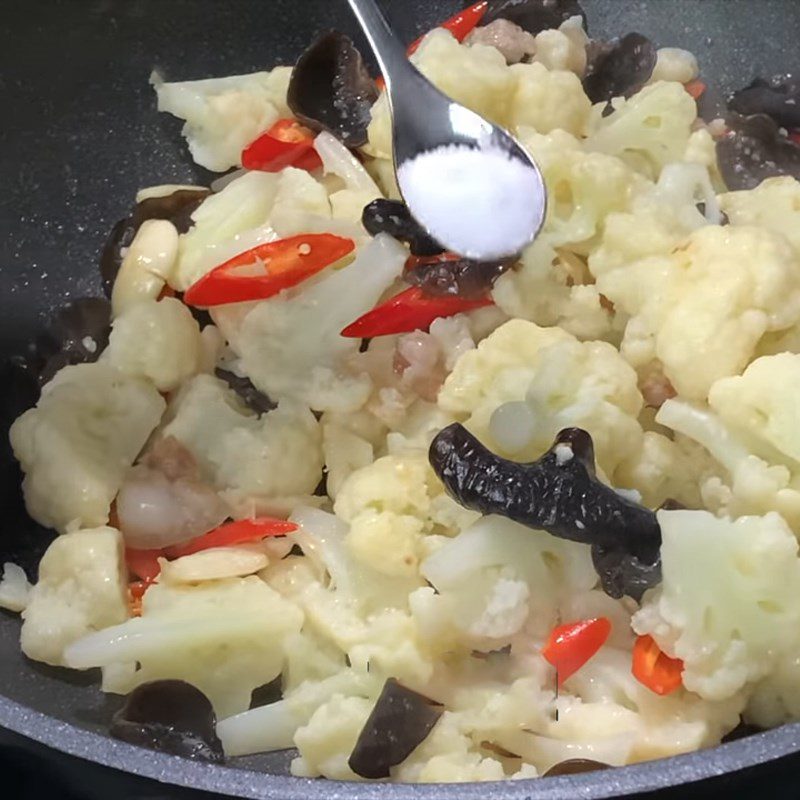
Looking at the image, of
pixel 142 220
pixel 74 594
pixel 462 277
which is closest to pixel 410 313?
pixel 462 277

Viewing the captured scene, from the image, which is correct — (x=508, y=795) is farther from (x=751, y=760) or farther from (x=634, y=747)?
(x=634, y=747)

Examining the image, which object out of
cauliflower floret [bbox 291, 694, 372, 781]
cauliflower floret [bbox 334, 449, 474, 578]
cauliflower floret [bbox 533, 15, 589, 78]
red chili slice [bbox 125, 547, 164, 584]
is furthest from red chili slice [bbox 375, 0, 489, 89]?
cauliflower floret [bbox 291, 694, 372, 781]

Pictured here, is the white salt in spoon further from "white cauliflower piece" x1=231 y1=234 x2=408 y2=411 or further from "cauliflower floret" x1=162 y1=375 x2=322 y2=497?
"cauliflower floret" x1=162 y1=375 x2=322 y2=497

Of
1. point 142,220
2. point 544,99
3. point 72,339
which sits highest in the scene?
point 544,99

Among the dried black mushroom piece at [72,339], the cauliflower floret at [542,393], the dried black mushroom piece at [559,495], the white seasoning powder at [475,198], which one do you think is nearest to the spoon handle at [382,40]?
the white seasoning powder at [475,198]

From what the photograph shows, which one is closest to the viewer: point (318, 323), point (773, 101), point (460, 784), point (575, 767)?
point (460, 784)

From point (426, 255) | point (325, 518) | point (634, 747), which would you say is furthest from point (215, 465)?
point (634, 747)

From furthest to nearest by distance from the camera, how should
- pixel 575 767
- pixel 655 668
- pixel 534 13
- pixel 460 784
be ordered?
pixel 534 13
pixel 655 668
pixel 575 767
pixel 460 784

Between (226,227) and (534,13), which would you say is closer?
(226,227)

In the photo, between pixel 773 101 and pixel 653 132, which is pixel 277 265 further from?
pixel 773 101
